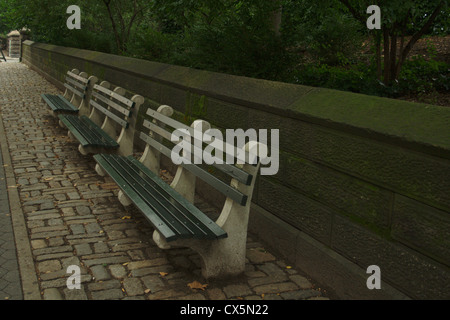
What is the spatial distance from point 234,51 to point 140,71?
177cm

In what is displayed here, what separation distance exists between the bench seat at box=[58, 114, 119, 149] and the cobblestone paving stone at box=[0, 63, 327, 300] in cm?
43

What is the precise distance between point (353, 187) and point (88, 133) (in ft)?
14.8

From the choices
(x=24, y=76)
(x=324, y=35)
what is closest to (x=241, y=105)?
(x=324, y=35)

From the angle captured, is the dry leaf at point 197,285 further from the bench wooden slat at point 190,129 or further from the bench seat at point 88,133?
the bench seat at point 88,133

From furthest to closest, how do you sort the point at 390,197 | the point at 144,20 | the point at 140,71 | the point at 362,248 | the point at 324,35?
the point at 144,20 → the point at 324,35 → the point at 140,71 → the point at 362,248 → the point at 390,197

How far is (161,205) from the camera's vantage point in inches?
166

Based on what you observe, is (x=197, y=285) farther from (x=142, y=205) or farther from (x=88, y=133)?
(x=88, y=133)

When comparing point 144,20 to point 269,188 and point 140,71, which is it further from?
point 269,188

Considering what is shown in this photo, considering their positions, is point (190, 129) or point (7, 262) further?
point (190, 129)

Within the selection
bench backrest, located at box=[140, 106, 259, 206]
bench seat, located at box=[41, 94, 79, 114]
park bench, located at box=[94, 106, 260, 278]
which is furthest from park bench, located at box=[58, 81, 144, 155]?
park bench, located at box=[94, 106, 260, 278]

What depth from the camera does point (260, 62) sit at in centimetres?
665

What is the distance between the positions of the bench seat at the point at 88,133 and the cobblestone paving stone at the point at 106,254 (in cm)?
43

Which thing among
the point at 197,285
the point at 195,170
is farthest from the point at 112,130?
the point at 197,285

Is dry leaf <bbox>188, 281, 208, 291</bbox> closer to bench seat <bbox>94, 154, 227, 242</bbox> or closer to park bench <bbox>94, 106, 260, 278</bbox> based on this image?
park bench <bbox>94, 106, 260, 278</bbox>
